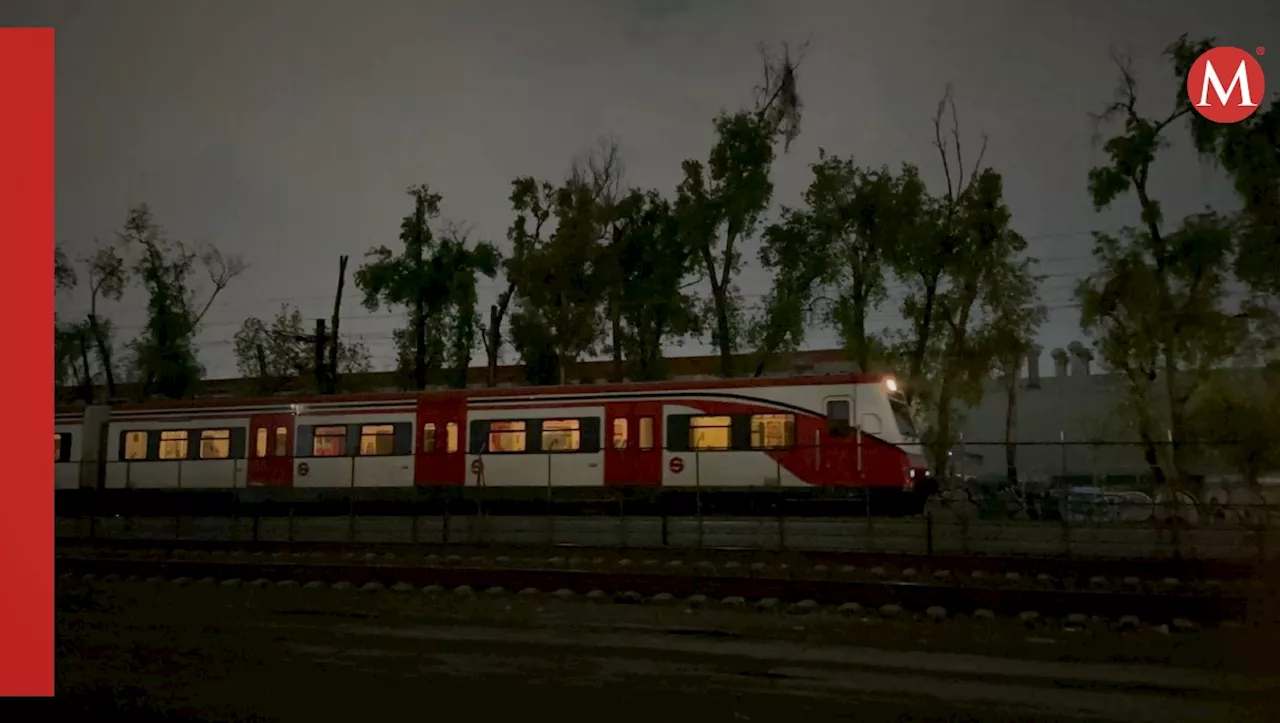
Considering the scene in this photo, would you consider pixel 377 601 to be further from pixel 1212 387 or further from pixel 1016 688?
pixel 1212 387

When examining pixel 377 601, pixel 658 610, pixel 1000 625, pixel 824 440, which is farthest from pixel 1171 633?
pixel 824 440

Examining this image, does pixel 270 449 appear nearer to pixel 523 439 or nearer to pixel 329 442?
pixel 329 442

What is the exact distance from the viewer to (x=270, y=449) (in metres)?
27.1

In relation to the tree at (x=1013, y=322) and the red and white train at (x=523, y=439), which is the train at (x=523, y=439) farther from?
the tree at (x=1013, y=322)

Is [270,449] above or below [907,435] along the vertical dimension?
below

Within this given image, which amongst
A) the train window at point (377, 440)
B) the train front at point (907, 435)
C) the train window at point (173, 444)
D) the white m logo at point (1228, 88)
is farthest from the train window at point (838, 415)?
the train window at point (173, 444)

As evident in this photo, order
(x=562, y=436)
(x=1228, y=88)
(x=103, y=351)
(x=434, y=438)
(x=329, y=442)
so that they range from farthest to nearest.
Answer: (x=103, y=351), (x=329, y=442), (x=434, y=438), (x=562, y=436), (x=1228, y=88)

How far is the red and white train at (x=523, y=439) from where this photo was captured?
2222 centimetres

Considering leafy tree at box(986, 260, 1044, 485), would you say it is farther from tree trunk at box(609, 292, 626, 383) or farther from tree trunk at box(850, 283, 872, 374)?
tree trunk at box(609, 292, 626, 383)

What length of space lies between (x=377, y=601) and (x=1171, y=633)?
9127 millimetres

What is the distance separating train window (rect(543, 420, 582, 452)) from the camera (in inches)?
953

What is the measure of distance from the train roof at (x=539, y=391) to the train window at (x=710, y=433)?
0.74 meters

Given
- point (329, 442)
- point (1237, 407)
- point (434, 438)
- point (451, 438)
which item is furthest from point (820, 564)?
point (1237, 407)

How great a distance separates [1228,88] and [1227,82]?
0.89 feet
